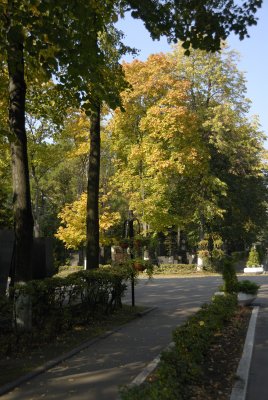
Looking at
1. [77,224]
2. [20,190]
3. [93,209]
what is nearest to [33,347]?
[20,190]

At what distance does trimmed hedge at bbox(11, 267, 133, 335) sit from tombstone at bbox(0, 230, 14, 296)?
2807mm

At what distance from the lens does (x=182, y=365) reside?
5.94 meters

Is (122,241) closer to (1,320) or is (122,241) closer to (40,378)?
(1,320)

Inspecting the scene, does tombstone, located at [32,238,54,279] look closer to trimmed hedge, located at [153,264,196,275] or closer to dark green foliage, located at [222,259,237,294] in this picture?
dark green foliage, located at [222,259,237,294]

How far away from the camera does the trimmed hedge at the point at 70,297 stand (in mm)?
9672

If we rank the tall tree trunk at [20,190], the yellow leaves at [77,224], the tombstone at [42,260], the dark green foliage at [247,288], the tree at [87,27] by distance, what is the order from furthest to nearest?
the yellow leaves at [77,224]
the dark green foliage at [247,288]
the tombstone at [42,260]
the tall tree trunk at [20,190]
the tree at [87,27]

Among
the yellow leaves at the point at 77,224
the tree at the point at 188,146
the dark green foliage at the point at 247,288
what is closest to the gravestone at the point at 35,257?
the dark green foliage at the point at 247,288

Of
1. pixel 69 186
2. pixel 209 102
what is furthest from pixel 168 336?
pixel 69 186

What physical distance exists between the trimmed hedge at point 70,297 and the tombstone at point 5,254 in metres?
2.81

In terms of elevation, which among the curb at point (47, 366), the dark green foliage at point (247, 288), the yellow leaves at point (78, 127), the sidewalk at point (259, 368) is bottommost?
the sidewalk at point (259, 368)

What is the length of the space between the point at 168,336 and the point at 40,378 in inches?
169

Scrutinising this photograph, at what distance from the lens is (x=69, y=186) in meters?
52.3

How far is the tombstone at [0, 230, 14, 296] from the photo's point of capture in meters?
13.7

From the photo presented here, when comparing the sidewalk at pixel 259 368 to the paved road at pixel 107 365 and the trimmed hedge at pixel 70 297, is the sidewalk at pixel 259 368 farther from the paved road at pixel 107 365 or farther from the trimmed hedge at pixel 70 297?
the trimmed hedge at pixel 70 297
